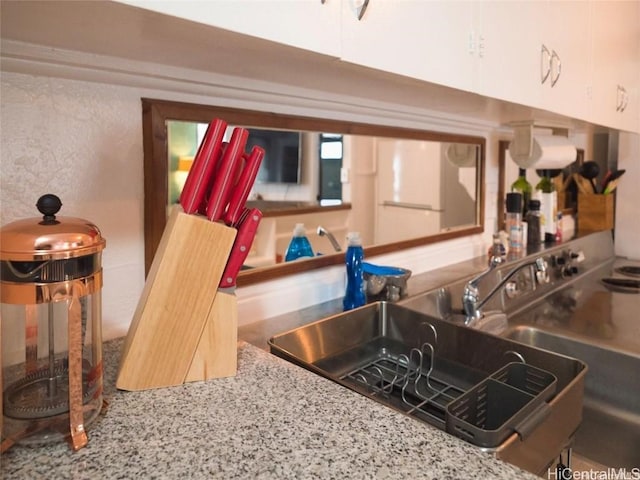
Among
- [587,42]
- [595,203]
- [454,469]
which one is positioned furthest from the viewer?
[595,203]

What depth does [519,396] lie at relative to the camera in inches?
29.5

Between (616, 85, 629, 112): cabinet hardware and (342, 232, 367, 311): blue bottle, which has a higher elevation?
(616, 85, 629, 112): cabinet hardware

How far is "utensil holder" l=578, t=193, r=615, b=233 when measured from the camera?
7.93ft

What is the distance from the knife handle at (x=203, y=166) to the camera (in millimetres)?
643

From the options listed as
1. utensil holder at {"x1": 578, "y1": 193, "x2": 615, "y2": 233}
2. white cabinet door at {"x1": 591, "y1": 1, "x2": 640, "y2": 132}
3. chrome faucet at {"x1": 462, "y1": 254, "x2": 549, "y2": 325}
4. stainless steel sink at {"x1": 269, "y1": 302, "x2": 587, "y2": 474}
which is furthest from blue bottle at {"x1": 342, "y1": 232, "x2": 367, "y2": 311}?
utensil holder at {"x1": 578, "y1": 193, "x2": 615, "y2": 233}

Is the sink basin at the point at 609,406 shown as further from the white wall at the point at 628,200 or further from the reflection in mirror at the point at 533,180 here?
the white wall at the point at 628,200

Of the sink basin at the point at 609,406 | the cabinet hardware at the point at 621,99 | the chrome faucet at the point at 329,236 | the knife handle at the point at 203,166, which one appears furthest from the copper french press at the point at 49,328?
the cabinet hardware at the point at 621,99

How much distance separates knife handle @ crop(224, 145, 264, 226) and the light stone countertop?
261 millimetres

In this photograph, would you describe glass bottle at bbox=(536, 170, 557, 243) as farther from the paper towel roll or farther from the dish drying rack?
the dish drying rack

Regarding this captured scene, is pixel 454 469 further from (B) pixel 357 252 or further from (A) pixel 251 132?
(A) pixel 251 132

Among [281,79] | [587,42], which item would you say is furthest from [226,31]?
[587,42]

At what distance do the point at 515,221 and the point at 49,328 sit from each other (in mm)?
1699

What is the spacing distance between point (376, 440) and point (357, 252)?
2.21 ft

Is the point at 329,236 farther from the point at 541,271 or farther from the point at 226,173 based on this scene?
the point at 541,271
